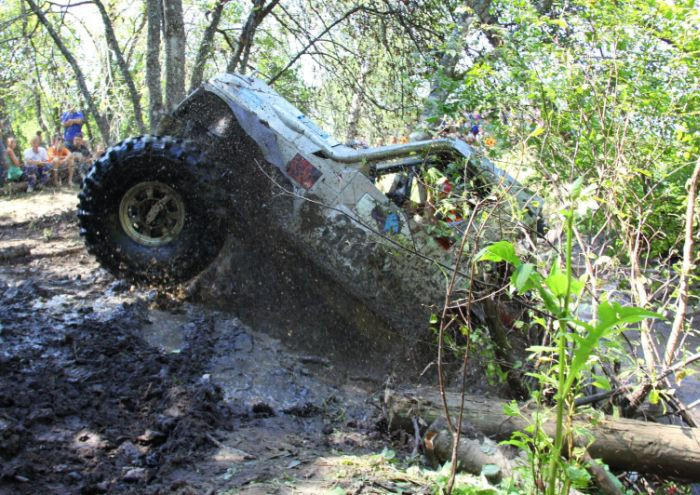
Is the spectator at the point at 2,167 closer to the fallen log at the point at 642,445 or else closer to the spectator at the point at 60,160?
the spectator at the point at 60,160

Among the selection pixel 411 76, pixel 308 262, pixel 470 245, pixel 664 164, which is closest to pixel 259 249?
pixel 308 262

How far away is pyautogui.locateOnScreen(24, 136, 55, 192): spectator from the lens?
10648 mm

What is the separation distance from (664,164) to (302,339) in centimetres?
296

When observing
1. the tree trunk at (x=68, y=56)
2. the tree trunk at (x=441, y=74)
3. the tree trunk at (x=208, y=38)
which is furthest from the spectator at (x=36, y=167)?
the tree trunk at (x=441, y=74)

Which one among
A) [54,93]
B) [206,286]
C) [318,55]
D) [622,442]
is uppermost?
[318,55]

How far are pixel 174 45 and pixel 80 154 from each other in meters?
4.98

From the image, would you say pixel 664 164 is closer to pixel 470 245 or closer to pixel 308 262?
pixel 470 245

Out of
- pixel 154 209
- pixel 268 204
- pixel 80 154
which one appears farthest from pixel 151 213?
pixel 80 154

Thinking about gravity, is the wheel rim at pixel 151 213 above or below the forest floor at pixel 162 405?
above

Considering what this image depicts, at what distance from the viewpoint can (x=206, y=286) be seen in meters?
5.41

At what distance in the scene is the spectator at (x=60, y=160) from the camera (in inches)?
425

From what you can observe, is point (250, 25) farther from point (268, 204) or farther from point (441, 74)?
point (268, 204)

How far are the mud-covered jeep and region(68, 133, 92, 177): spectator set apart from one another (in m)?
6.89

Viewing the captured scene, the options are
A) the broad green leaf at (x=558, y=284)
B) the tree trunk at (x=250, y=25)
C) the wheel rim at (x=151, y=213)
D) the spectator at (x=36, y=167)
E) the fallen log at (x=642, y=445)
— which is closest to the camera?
the broad green leaf at (x=558, y=284)
